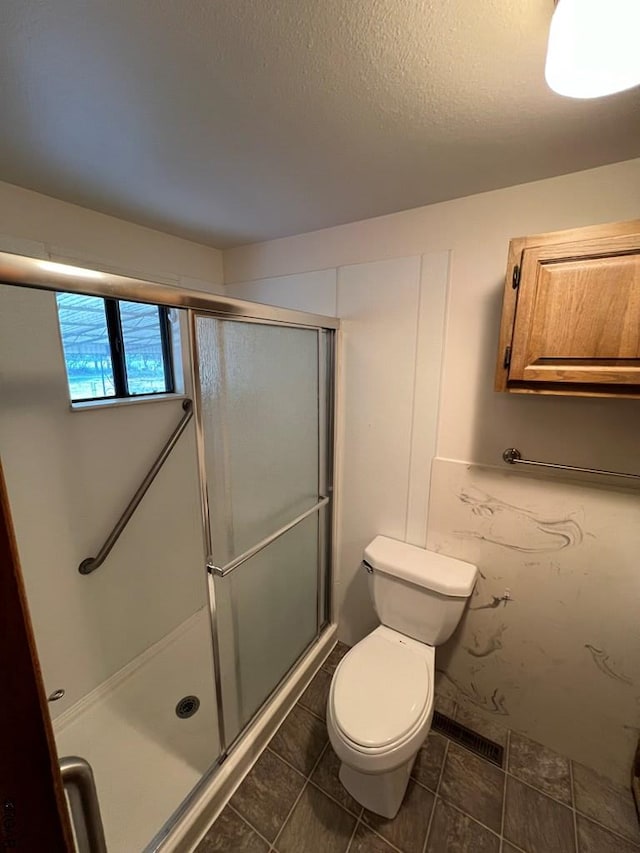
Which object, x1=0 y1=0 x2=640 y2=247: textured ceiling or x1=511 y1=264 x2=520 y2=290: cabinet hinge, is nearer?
x1=0 y1=0 x2=640 y2=247: textured ceiling

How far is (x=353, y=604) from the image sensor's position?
1886mm

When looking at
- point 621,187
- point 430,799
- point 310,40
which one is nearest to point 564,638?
point 430,799

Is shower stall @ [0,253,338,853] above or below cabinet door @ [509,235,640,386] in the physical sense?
below

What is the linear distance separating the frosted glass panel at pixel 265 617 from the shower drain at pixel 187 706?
0.99ft

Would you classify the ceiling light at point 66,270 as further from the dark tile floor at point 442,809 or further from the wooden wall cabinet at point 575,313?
the dark tile floor at point 442,809

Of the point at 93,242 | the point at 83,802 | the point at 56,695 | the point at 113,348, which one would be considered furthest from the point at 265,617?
the point at 93,242

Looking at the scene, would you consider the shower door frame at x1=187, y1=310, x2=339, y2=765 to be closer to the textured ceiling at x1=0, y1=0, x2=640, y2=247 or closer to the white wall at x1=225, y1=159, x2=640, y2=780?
the white wall at x1=225, y1=159, x2=640, y2=780

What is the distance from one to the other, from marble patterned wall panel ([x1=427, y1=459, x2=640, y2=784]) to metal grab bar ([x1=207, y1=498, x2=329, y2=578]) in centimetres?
56

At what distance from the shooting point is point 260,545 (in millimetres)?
1435

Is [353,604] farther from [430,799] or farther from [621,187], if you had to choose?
[621,187]

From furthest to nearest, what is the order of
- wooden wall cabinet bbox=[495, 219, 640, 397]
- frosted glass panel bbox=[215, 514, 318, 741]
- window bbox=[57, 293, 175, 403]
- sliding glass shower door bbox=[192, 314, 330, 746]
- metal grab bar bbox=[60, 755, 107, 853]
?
window bbox=[57, 293, 175, 403], frosted glass panel bbox=[215, 514, 318, 741], sliding glass shower door bbox=[192, 314, 330, 746], wooden wall cabinet bbox=[495, 219, 640, 397], metal grab bar bbox=[60, 755, 107, 853]

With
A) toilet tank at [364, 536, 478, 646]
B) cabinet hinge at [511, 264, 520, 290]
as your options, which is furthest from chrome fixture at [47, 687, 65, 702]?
cabinet hinge at [511, 264, 520, 290]

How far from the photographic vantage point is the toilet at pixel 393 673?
1104 mm

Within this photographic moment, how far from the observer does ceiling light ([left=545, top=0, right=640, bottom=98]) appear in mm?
544
